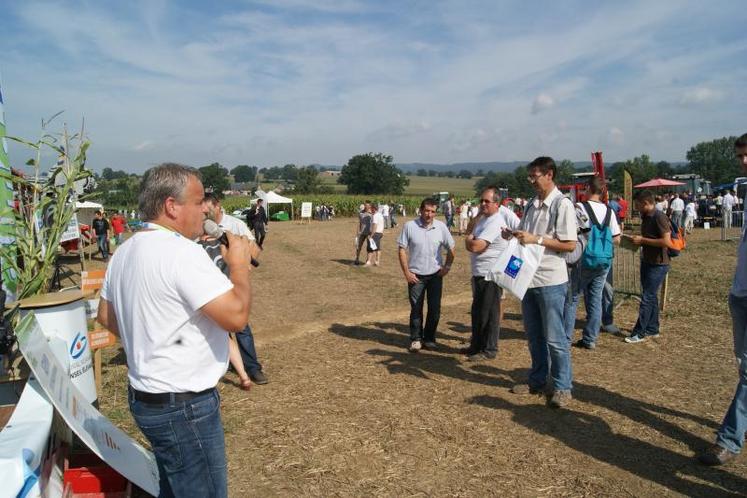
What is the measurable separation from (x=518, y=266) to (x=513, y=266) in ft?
0.15

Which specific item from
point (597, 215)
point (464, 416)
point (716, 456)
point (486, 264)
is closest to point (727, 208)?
point (597, 215)

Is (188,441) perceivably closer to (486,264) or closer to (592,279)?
(486,264)

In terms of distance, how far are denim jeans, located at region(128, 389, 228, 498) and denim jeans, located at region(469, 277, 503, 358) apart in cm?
417

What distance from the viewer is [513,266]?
4410 millimetres

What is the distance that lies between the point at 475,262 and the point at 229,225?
2.82 meters

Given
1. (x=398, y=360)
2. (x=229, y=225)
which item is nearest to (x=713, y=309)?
(x=398, y=360)

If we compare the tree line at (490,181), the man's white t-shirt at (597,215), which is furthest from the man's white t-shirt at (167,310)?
the tree line at (490,181)

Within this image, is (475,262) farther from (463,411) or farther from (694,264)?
(694,264)

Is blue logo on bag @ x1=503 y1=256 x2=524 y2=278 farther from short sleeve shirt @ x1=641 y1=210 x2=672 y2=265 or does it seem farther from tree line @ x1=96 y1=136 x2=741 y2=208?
tree line @ x1=96 y1=136 x2=741 y2=208

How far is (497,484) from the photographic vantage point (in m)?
3.53

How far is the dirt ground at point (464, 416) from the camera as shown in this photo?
358 cm

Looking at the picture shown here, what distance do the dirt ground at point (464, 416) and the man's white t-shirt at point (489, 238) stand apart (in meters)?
1.14

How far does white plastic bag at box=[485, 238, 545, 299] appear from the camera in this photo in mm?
4352

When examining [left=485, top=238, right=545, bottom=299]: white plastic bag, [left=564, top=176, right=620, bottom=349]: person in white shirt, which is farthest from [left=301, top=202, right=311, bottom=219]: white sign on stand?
[left=485, top=238, right=545, bottom=299]: white plastic bag
